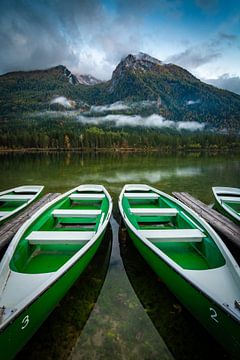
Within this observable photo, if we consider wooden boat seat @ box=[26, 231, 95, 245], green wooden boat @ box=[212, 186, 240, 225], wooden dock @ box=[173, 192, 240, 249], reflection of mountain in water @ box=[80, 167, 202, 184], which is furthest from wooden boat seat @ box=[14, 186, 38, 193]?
green wooden boat @ box=[212, 186, 240, 225]

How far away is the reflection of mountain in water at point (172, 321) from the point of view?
3705 millimetres

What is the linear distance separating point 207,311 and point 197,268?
201 centimetres

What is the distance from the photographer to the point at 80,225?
328 inches

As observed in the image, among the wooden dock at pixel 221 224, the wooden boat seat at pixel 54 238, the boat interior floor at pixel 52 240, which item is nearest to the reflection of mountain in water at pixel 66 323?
the boat interior floor at pixel 52 240

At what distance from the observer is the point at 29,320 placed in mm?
3266

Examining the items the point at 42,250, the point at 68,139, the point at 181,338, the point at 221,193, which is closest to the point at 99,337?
the point at 181,338

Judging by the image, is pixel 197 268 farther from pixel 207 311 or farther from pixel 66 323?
pixel 66 323

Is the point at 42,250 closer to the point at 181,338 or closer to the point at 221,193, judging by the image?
the point at 181,338

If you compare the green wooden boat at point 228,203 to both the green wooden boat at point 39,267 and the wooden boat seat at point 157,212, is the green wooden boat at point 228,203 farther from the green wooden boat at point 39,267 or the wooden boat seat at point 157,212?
the green wooden boat at point 39,267

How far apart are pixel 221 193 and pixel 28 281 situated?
11.8 meters

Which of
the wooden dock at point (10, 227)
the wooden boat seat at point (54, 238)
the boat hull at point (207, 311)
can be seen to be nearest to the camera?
the boat hull at point (207, 311)

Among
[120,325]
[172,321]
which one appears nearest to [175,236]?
[172,321]

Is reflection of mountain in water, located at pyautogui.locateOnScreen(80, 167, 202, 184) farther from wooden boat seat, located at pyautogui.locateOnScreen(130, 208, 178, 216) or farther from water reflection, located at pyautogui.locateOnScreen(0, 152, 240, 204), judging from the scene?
wooden boat seat, located at pyautogui.locateOnScreen(130, 208, 178, 216)

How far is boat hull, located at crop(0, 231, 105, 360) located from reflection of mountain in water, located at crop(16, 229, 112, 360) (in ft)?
1.71
